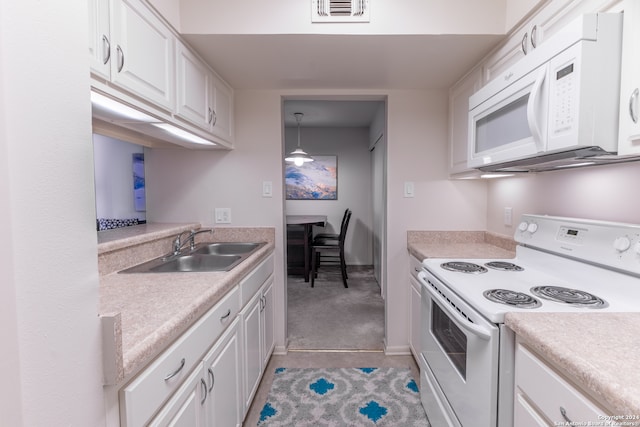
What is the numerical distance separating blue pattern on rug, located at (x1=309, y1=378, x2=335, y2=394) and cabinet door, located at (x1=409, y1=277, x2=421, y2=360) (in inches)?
25.2

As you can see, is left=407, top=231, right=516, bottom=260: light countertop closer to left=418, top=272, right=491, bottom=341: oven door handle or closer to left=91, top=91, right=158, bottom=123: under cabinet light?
left=418, top=272, right=491, bottom=341: oven door handle

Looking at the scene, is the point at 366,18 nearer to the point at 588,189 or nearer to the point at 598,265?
the point at 588,189

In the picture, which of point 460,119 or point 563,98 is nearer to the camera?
point 563,98

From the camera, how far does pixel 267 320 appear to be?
80.8 inches

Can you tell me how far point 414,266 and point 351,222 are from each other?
118 inches

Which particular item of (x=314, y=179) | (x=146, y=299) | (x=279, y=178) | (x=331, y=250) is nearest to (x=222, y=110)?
(x=279, y=178)

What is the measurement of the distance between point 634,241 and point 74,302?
1602mm

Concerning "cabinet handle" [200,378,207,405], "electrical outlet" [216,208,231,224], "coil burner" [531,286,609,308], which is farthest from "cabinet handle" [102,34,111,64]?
"coil burner" [531,286,609,308]

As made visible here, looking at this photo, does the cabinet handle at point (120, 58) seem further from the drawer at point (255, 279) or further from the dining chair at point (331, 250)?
the dining chair at point (331, 250)

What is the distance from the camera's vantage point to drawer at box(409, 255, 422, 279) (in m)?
2.02

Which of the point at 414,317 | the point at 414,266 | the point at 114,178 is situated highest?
the point at 114,178

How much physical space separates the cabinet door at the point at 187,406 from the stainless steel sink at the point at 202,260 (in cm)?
50

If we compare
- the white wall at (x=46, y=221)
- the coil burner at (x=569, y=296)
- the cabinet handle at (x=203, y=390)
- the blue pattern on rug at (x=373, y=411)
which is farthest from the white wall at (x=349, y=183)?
the white wall at (x=46, y=221)

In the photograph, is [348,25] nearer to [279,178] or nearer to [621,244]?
[279,178]
